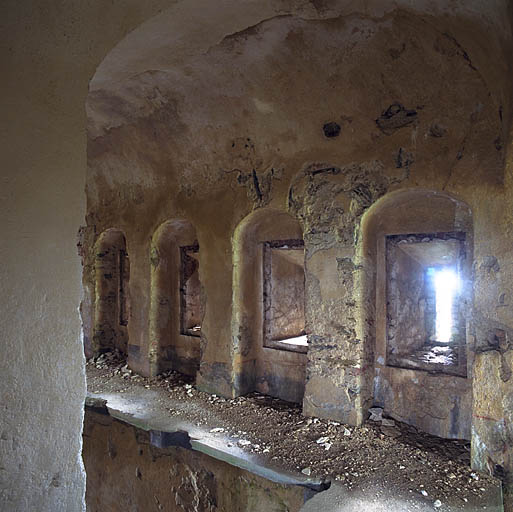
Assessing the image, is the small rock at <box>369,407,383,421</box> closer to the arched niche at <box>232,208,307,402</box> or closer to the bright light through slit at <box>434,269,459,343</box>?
the arched niche at <box>232,208,307,402</box>

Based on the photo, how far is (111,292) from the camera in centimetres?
910

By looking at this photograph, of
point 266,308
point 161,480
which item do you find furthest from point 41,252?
point 266,308

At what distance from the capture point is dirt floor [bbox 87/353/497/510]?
3.71 metres

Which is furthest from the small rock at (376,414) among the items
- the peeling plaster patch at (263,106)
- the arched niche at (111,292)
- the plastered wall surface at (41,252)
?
the arched niche at (111,292)

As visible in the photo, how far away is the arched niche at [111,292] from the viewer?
886cm

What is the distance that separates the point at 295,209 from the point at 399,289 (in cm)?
169

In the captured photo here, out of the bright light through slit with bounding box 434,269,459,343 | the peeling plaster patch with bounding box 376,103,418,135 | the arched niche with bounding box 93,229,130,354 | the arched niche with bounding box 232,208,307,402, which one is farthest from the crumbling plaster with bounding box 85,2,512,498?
the arched niche with bounding box 93,229,130,354

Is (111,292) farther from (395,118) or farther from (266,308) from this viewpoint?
(395,118)

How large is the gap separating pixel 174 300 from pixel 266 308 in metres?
2.19

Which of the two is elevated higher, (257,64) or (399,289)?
(257,64)

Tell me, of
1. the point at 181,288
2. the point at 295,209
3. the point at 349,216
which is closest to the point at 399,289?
the point at 349,216

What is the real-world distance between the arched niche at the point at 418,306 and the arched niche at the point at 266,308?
46.6 inches

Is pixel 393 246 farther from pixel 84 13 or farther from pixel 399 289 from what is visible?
pixel 84 13

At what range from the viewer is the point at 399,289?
5.37m
